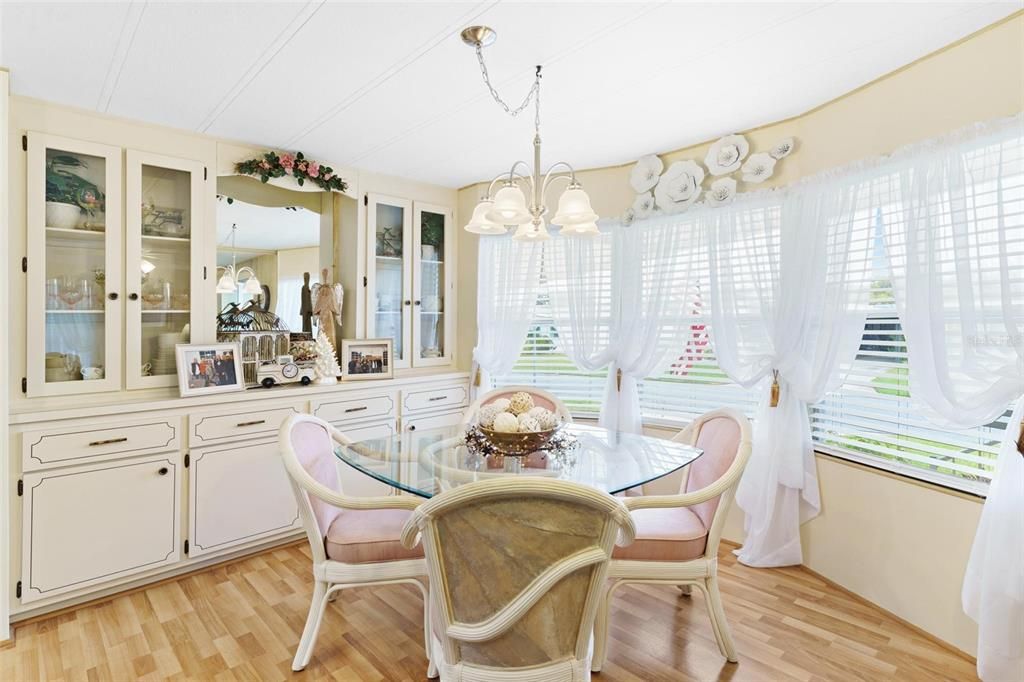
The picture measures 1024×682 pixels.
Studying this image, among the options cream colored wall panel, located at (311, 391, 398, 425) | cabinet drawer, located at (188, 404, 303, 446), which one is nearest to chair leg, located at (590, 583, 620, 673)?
cabinet drawer, located at (188, 404, 303, 446)

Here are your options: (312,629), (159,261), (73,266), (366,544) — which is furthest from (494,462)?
(73,266)

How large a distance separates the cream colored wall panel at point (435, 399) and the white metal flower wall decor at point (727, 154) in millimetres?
2299

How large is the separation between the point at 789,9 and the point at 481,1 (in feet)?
3.43

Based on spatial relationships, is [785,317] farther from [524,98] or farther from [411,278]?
[411,278]

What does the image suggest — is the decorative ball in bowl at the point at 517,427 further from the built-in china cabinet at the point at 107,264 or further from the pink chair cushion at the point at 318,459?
the built-in china cabinet at the point at 107,264

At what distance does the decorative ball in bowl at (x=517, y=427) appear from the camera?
2117mm

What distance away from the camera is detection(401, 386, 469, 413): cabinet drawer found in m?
3.63

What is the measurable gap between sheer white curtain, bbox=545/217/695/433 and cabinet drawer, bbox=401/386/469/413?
2.94ft

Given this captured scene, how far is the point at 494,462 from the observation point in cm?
214

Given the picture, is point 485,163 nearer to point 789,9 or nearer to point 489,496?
point 789,9

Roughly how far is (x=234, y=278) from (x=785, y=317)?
3128mm

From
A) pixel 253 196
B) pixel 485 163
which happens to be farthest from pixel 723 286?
pixel 253 196

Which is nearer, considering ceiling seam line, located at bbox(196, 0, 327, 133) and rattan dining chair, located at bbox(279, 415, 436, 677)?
ceiling seam line, located at bbox(196, 0, 327, 133)

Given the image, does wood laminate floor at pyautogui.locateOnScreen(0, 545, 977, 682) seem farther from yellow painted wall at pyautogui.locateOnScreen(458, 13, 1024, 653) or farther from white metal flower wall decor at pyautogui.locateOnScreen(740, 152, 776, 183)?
white metal flower wall decor at pyautogui.locateOnScreen(740, 152, 776, 183)
